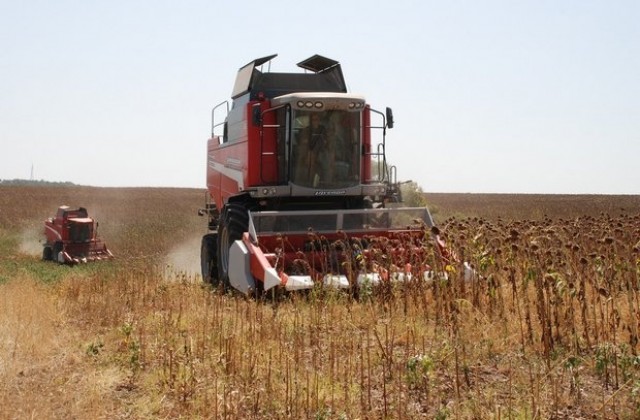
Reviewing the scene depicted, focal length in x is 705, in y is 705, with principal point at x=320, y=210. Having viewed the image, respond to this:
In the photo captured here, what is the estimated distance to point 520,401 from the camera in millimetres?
4406

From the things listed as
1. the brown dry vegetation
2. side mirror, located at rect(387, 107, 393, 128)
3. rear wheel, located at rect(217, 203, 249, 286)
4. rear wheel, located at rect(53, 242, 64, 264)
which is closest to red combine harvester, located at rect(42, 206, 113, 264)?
rear wheel, located at rect(53, 242, 64, 264)

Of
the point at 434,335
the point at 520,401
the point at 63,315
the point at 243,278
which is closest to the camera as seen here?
the point at 520,401

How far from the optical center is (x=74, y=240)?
671 inches

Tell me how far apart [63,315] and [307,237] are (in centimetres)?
311

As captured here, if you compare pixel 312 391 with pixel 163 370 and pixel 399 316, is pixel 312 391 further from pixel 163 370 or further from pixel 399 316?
pixel 399 316

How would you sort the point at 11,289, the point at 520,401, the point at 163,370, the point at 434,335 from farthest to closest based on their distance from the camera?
the point at 11,289 → the point at 434,335 → the point at 163,370 → the point at 520,401

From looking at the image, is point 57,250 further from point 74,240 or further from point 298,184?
point 298,184

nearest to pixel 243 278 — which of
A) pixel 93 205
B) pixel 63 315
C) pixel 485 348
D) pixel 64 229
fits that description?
pixel 63 315

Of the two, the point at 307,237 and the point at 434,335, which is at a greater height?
the point at 307,237

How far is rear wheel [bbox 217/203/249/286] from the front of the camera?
9.89 metres

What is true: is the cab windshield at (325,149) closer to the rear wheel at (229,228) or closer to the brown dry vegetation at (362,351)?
the rear wheel at (229,228)

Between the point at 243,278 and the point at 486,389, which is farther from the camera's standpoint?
the point at 243,278

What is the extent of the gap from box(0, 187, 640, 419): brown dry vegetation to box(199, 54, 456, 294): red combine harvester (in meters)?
0.94

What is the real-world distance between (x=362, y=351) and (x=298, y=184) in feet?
16.7
